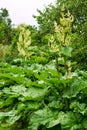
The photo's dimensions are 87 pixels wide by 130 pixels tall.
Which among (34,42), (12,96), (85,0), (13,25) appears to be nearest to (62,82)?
(12,96)

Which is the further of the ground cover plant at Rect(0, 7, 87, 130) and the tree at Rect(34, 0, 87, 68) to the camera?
the tree at Rect(34, 0, 87, 68)

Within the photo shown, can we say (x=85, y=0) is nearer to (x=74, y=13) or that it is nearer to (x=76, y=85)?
(x=74, y=13)

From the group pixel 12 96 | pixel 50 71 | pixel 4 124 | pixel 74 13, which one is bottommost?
pixel 4 124

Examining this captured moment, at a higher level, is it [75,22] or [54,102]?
[75,22]

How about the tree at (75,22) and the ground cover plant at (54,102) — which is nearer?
the ground cover plant at (54,102)

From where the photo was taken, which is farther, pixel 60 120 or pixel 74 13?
pixel 74 13

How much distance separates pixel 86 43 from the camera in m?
10.5

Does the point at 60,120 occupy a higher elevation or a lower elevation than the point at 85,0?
lower

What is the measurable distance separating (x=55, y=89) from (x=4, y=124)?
1.20 metres

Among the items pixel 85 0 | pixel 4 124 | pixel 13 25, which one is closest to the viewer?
pixel 4 124

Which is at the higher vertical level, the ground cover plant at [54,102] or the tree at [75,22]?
the tree at [75,22]

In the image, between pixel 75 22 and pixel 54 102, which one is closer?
pixel 54 102

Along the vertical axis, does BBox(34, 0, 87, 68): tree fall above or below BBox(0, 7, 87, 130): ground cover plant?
above

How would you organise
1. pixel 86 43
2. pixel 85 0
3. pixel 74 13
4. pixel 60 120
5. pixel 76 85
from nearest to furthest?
pixel 60 120
pixel 76 85
pixel 86 43
pixel 85 0
pixel 74 13
